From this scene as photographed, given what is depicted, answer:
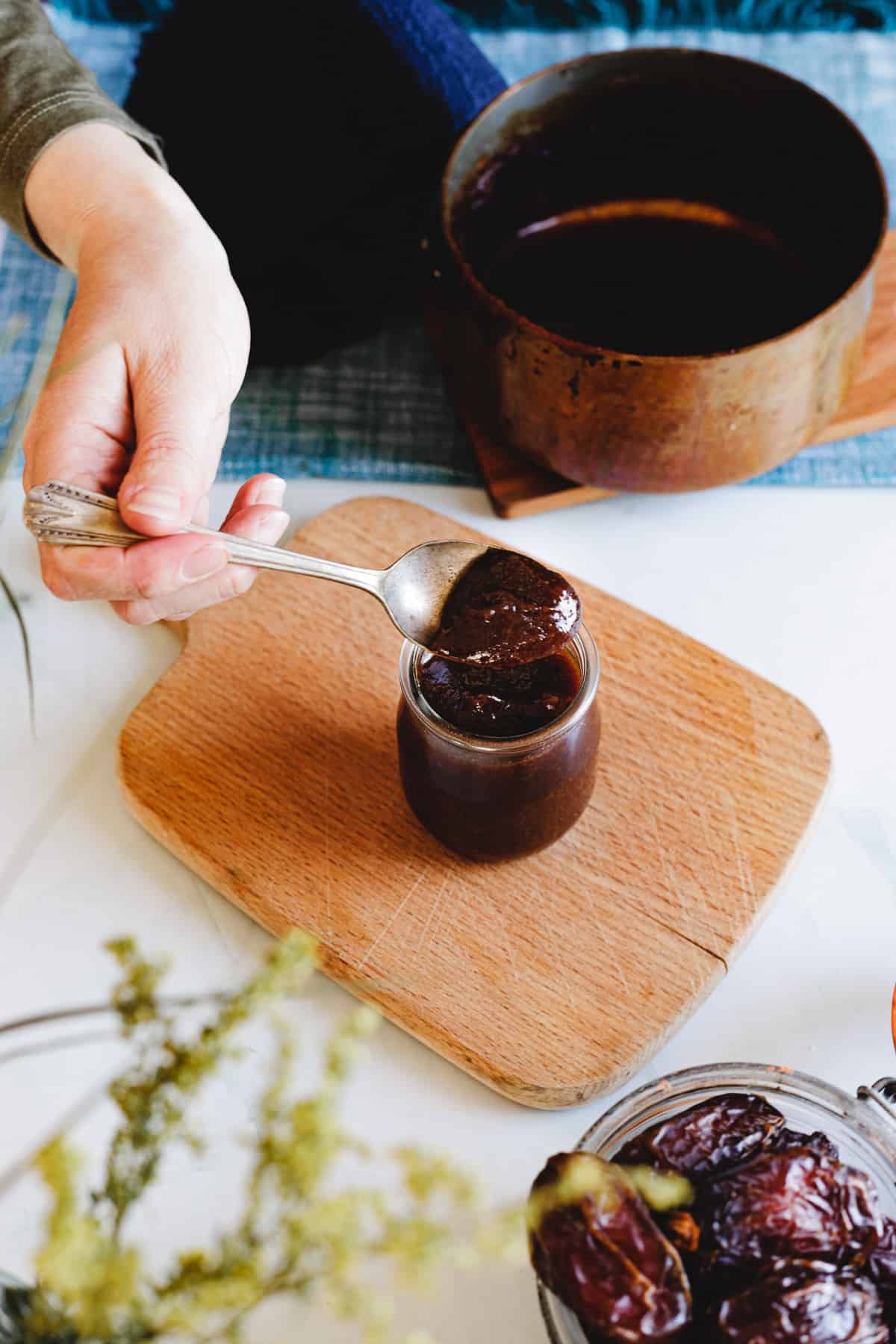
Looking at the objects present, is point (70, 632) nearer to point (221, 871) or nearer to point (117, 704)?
point (117, 704)

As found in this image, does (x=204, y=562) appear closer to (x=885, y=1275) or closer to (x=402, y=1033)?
(x=402, y=1033)

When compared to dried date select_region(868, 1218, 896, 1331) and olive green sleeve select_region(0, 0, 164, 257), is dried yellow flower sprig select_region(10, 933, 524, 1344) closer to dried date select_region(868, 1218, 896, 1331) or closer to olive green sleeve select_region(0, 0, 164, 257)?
dried date select_region(868, 1218, 896, 1331)

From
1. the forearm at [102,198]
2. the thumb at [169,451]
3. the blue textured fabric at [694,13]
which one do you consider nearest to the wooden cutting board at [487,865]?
the thumb at [169,451]

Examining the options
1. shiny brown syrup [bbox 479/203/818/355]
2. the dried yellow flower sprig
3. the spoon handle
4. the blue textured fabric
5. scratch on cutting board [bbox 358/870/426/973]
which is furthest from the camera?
the blue textured fabric

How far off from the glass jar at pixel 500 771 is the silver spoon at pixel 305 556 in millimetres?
33

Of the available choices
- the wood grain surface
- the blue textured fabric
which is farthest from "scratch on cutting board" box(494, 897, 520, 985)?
the blue textured fabric

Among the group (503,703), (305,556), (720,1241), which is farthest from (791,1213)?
(305,556)

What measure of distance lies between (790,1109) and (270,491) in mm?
589

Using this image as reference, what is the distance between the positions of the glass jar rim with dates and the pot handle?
0.29 meters

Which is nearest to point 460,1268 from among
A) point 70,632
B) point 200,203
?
point 70,632

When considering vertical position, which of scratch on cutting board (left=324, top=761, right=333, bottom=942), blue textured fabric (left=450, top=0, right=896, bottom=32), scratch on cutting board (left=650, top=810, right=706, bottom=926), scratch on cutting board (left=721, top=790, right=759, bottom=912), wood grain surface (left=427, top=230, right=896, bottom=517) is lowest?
scratch on cutting board (left=324, top=761, right=333, bottom=942)

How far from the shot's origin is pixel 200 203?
1.32 metres

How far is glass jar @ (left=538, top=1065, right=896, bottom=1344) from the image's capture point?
0.73m

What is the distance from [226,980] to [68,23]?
1400 mm
